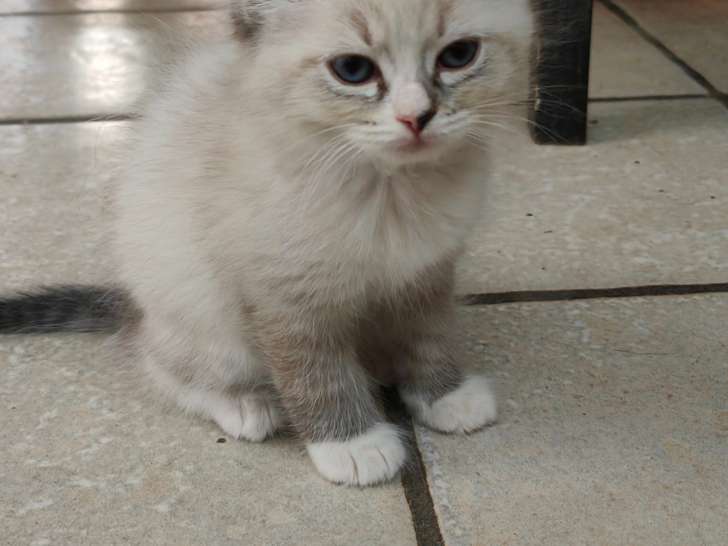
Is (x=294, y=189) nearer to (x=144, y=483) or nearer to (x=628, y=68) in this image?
(x=144, y=483)

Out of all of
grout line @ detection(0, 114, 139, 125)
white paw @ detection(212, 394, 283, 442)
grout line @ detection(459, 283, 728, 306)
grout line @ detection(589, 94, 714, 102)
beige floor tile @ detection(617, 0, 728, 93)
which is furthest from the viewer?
beige floor tile @ detection(617, 0, 728, 93)

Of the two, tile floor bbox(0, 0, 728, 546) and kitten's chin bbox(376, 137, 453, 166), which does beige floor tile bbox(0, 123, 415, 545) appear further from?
kitten's chin bbox(376, 137, 453, 166)

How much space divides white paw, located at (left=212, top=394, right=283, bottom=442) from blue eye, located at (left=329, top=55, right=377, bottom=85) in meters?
0.63

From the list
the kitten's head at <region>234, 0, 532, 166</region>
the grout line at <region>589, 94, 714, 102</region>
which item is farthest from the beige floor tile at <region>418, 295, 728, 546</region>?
the grout line at <region>589, 94, 714, 102</region>

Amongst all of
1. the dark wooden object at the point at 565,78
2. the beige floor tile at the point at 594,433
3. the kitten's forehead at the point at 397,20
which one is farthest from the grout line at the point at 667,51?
the kitten's forehead at the point at 397,20

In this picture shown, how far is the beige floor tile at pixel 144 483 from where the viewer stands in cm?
140

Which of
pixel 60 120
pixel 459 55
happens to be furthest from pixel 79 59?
pixel 459 55

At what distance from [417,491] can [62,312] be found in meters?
0.85

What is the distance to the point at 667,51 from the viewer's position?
11.1ft

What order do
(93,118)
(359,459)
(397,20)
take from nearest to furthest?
1. (397,20)
2. (359,459)
3. (93,118)

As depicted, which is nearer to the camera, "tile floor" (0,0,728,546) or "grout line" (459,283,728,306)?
"tile floor" (0,0,728,546)

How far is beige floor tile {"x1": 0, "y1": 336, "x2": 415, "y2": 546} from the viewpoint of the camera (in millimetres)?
1402

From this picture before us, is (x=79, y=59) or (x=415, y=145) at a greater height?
(x=415, y=145)

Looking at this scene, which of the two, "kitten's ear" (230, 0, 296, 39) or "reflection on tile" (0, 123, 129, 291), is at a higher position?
"kitten's ear" (230, 0, 296, 39)
